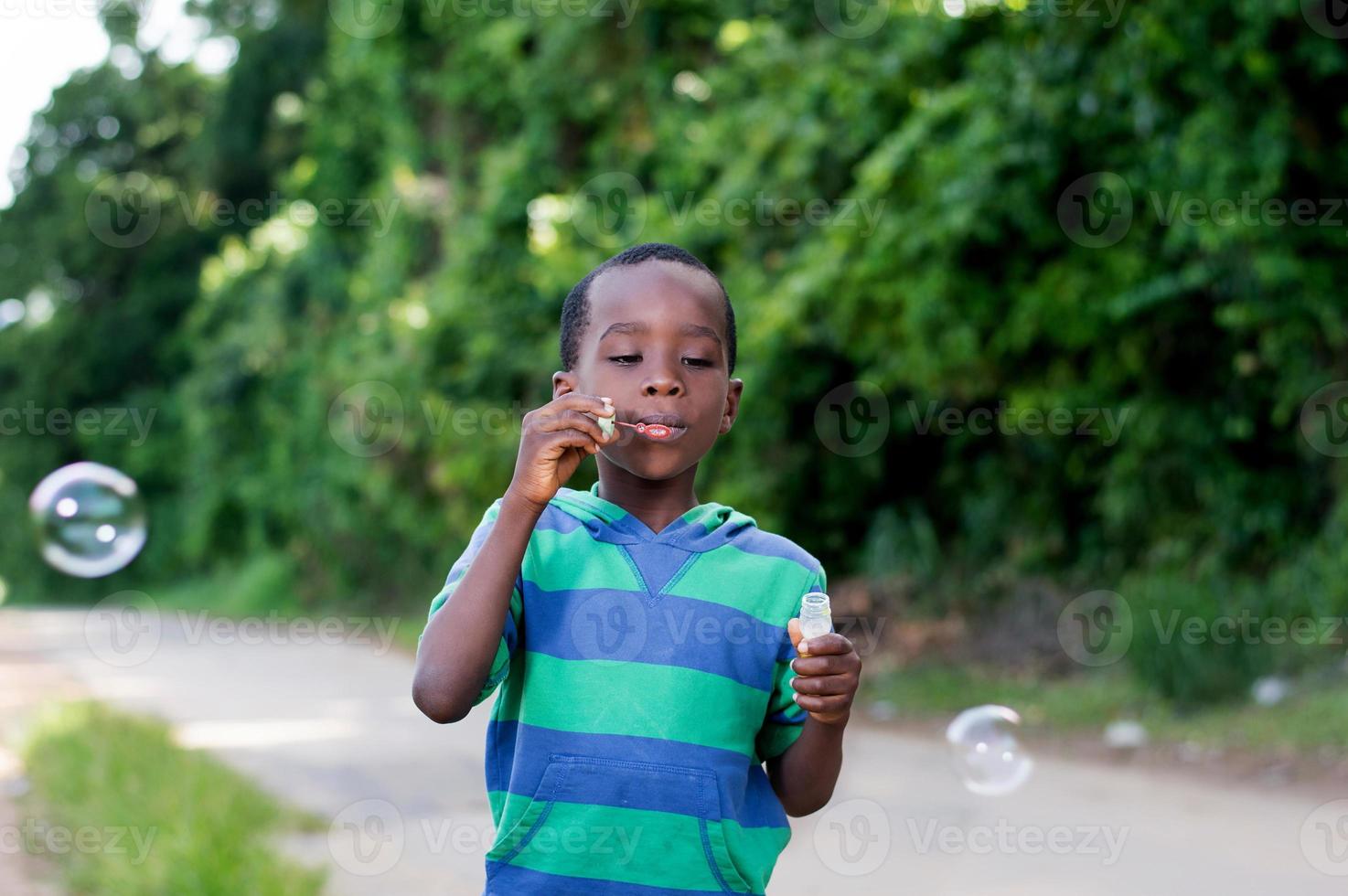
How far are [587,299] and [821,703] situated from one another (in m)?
0.73

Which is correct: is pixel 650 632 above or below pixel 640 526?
below

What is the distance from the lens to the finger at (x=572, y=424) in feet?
6.68

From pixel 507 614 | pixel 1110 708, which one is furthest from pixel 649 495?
pixel 1110 708

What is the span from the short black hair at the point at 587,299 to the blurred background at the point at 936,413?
2.34m

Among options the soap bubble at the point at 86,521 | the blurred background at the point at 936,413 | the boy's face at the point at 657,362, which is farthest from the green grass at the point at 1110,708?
the boy's face at the point at 657,362

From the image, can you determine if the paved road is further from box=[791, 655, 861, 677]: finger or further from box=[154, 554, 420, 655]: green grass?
box=[154, 554, 420, 655]: green grass

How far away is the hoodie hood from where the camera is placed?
2203 millimetres

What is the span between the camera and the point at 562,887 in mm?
2047

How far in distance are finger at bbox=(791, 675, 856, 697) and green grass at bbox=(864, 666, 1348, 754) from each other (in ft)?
17.9

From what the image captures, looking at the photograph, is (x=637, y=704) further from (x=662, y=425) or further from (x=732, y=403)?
(x=732, y=403)

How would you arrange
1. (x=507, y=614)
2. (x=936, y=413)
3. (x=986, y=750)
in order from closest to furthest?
(x=507, y=614) < (x=986, y=750) < (x=936, y=413)

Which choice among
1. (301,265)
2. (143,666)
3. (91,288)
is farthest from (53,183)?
(143,666)

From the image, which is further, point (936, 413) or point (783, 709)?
point (936, 413)

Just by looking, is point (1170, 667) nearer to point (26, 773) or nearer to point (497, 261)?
point (26, 773)
